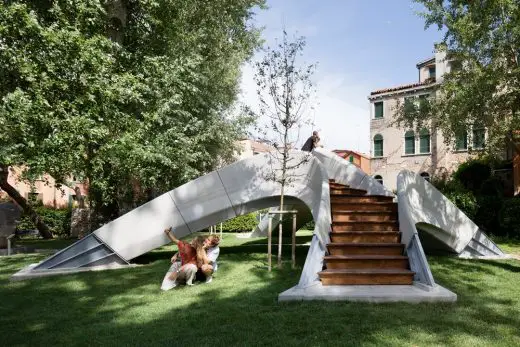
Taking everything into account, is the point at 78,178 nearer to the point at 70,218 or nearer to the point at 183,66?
the point at 183,66

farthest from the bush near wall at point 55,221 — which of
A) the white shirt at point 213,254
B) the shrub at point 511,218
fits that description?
the shrub at point 511,218

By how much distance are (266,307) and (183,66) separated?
9.35 meters

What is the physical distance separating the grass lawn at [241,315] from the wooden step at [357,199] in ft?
6.34

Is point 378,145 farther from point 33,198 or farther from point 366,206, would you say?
point 366,206

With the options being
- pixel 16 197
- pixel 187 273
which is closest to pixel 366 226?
pixel 187 273

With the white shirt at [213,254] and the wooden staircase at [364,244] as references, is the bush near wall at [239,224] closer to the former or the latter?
the wooden staircase at [364,244]

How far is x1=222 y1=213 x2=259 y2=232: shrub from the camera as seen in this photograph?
24609 millimetres

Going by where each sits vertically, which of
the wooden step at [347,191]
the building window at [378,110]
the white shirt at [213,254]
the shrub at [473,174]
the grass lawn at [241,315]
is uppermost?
the building window at [378,110]

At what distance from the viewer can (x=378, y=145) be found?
117 feet

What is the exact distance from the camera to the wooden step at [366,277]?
7.02m

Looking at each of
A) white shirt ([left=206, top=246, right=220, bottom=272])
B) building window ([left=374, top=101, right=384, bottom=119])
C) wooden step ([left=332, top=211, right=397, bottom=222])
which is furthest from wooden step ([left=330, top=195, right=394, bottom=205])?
building window ([left=374, top=101, right=384, bottom=119])

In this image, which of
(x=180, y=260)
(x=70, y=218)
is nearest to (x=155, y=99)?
(x=180, y=260)

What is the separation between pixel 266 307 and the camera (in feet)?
19.9

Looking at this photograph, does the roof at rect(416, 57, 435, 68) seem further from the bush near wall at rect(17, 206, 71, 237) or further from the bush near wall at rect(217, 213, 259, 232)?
the bush near wall at rect(17, 206, 71, 237)
